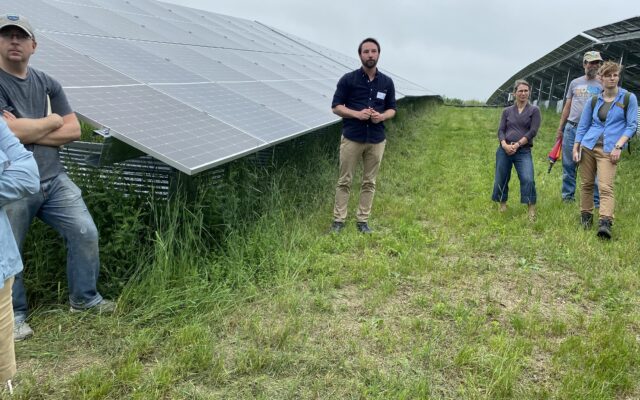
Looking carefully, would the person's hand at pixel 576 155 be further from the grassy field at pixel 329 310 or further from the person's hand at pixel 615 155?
the grassy field at pixel 329 310

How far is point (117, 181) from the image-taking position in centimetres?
424

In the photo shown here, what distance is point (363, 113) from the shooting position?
5.35m

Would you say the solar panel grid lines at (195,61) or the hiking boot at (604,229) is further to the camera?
the solar panel grid lines at (195,61)

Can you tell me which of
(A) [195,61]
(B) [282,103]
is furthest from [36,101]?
(B) [282,103]

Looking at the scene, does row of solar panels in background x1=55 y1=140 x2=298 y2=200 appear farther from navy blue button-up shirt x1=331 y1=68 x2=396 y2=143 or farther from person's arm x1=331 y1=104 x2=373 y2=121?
navy blue button-up shirt x1=331 y1=68 x2=396 y2=143

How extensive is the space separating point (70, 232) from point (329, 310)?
1937 millimetres

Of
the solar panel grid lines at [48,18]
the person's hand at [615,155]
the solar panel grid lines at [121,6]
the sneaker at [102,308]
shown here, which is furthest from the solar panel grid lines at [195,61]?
the person's hand at [615,155]

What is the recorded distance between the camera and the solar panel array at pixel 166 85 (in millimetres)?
3965

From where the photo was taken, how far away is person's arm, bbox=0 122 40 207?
2277mm

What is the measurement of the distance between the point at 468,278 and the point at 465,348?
137 centimetres

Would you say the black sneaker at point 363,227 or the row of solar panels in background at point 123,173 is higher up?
the row of solar panels in background at point 123,173

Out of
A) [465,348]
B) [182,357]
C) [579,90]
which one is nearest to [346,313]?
[465,348]

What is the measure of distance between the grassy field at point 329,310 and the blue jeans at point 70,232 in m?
0.19

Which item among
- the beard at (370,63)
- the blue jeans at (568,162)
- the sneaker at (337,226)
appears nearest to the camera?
the beard at (370,63)
